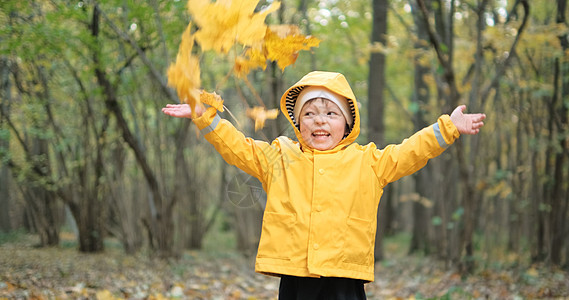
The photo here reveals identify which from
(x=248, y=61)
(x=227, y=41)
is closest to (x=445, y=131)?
(x=248, y=61)

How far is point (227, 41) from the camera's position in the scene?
252 centimetres

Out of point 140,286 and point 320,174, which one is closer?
point 320,174

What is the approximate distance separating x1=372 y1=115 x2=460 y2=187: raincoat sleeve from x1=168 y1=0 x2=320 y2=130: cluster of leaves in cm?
63

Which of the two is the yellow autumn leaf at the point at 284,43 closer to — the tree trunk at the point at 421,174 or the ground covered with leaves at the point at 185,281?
the ground covered with leaves at the point at 185,281

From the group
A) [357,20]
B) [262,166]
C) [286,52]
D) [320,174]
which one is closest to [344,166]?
[320,174]

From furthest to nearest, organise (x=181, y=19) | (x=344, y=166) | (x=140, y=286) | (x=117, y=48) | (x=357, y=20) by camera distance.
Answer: (x=357, y=20), (x=117, y=48), (x=181, y=19), (x=140, y=286), (x=344, y=166)

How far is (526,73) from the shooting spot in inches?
344

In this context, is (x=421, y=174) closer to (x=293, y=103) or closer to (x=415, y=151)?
(x=293, y=103)

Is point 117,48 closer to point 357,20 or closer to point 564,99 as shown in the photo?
point 357,20

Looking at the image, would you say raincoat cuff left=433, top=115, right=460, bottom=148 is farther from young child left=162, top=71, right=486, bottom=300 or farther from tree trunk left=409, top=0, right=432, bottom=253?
tree trunk left=409, top=0, right=432, bottom=253

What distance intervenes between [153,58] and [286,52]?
5977 mm

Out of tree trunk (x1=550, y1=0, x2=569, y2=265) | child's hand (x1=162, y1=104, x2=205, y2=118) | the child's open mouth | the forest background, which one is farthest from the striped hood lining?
tree trunk (x1=550, y1=0, x2=569, y2=265)

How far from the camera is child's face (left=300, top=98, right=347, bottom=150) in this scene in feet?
9.04

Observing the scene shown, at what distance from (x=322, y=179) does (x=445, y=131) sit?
66 cm
